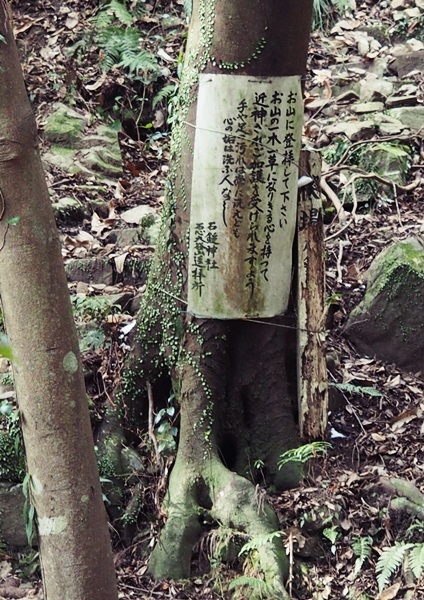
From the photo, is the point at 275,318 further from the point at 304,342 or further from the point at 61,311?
the point at 61,311

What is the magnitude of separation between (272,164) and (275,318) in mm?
830

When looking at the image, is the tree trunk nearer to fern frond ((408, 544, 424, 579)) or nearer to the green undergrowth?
fern frond ((408, 544, 424, 579))

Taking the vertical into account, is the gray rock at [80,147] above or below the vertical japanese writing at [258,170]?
above

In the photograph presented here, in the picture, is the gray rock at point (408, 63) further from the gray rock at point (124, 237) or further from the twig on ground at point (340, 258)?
the gray rock at point (124, 237)

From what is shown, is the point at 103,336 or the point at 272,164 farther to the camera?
the point at 103,336

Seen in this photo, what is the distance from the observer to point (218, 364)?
426 cm

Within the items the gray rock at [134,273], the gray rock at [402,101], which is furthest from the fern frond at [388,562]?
the gray rock at [402,101]

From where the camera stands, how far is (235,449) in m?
4.45

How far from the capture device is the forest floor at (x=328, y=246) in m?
3.96

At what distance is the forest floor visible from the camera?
3959mm

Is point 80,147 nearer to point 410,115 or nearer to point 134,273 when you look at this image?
point 134,273

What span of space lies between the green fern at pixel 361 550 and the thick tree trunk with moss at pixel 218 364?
0.37m

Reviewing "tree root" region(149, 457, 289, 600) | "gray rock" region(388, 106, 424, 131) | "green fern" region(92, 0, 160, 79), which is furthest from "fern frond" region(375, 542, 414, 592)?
"green fern" region(92, 0, 160, 79)

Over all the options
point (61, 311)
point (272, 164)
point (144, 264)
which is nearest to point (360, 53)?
point (144, 264)
